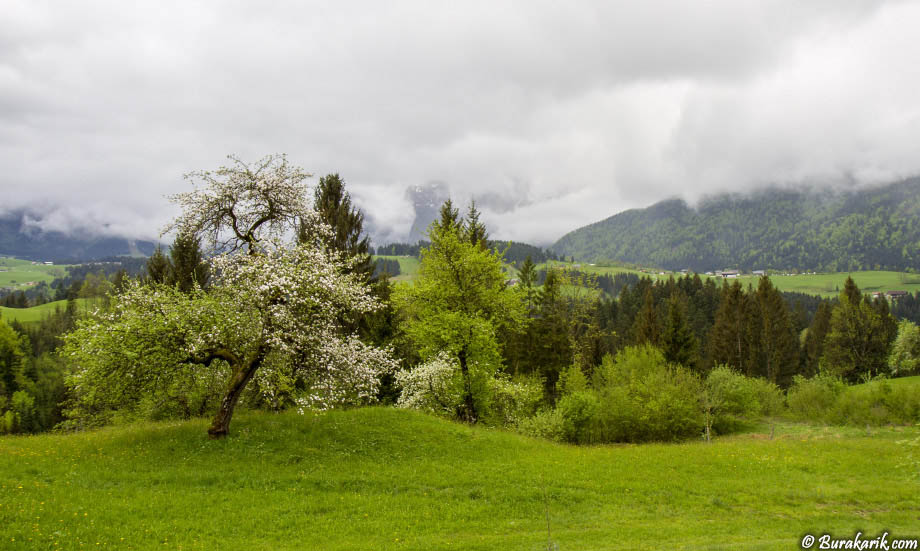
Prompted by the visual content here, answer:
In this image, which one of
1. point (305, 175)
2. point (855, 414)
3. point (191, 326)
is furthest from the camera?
point (855, 414)

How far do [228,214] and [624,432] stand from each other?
112 feet

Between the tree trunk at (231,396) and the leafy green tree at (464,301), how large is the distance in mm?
13731

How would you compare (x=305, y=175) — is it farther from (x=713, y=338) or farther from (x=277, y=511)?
(x=713, y=338)

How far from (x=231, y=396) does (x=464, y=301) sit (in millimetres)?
17687

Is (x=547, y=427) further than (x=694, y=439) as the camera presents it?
No

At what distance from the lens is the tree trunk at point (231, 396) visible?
21.2m

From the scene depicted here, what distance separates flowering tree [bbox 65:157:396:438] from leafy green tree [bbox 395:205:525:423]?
32.1 ft

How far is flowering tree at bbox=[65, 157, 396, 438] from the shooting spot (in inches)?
749

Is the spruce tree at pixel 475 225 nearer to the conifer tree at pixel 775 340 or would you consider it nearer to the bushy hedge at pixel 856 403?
the bushy hedge at pixel 856 403

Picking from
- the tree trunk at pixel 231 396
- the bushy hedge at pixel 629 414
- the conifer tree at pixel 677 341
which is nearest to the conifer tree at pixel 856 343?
the conifer tree at pixel 677 341

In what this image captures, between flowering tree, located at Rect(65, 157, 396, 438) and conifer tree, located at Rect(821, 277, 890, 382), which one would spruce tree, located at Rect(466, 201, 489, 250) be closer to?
flowering tree, located at Rect(65, 157, 396, 438)

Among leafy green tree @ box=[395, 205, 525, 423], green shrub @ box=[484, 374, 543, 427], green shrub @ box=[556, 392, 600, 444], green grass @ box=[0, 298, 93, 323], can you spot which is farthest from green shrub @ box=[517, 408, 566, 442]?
green grass @ box=[0, 298, 93, 323]

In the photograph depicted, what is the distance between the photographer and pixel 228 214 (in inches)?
1003

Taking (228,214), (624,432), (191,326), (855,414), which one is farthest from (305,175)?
(855,414)
